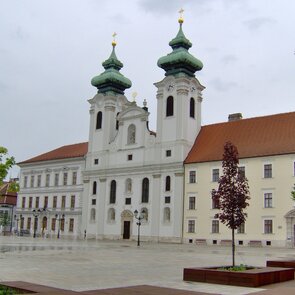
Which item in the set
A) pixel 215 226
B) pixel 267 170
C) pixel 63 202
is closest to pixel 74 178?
pixel 63 202

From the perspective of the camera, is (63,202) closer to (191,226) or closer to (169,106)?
(169,106)

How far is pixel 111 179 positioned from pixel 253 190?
783 inches

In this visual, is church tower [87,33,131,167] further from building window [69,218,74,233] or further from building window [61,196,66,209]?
building window [69,218,74,233]

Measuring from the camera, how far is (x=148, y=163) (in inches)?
2243

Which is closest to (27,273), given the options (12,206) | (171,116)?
(171,116)

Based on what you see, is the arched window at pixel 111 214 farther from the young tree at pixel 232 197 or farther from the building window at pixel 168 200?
the young tree at pixel 232 197

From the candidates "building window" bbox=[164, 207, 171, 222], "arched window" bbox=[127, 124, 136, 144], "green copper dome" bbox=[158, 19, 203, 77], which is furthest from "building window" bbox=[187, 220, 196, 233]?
"green copper dome" bbox=[158, 19, 203, 77]

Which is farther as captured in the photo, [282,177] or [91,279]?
[282,177]

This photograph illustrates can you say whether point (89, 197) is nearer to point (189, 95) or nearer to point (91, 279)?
point (189, 95)

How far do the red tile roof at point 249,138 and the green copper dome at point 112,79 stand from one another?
13858mm

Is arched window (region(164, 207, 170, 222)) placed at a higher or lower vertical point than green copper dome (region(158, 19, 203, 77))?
lower

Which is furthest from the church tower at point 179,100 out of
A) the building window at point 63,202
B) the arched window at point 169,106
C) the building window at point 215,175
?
the building window at point 63,202

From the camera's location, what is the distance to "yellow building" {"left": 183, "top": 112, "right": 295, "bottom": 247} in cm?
4538

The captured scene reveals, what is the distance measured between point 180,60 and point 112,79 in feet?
38.5
